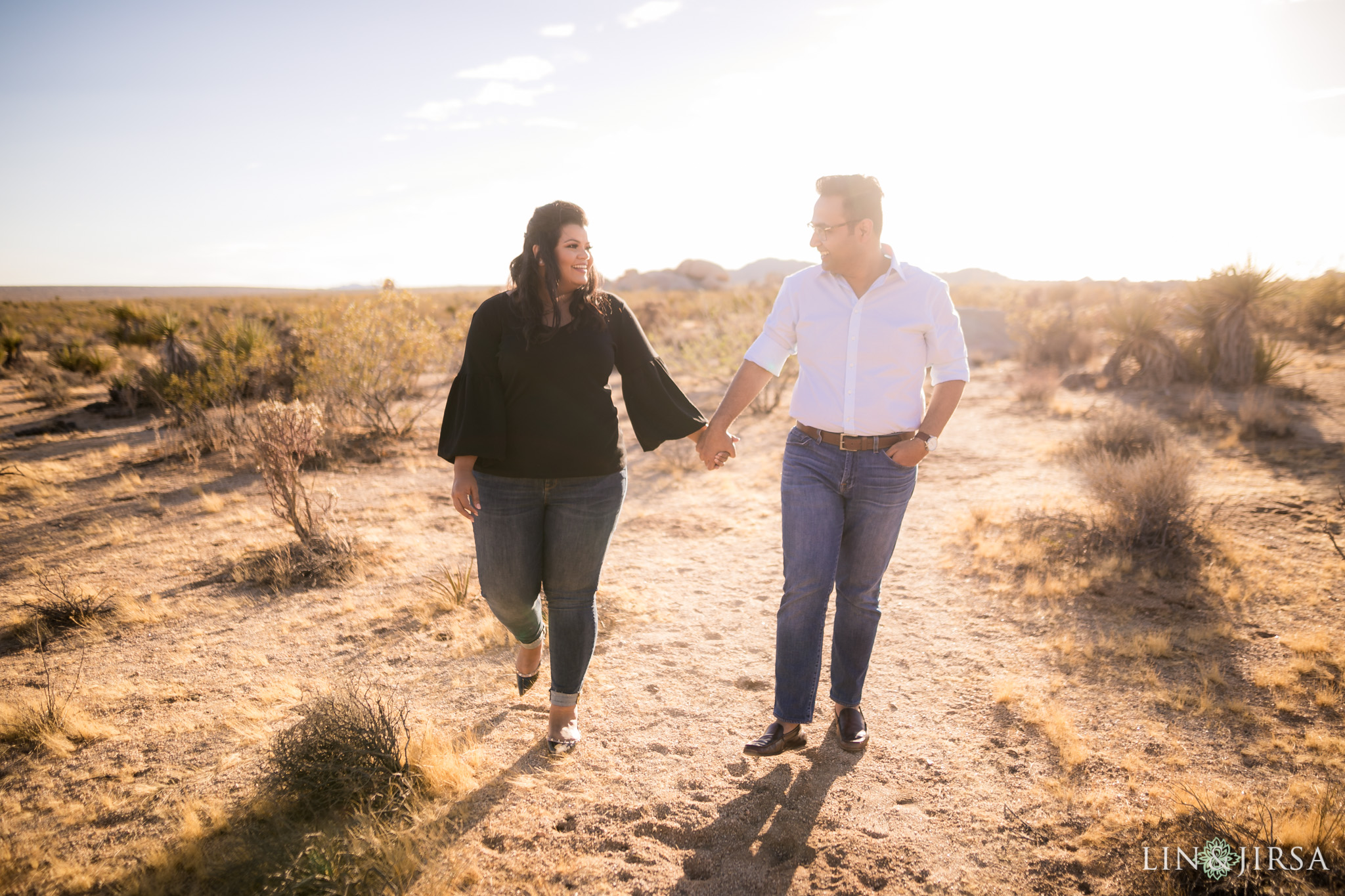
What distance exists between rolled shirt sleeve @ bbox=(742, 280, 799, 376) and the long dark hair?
2.05 ft

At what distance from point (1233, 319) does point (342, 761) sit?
12.4 meters

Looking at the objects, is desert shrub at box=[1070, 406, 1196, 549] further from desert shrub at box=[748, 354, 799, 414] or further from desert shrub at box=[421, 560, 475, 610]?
desert shrub at box=[748, 354, 799, 414]

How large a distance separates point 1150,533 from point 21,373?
17.9 meters

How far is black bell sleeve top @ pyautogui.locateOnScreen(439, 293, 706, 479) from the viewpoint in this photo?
2.30 metres

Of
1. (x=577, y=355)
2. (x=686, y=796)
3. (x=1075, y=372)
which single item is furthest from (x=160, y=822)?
(x=1075, y=372)

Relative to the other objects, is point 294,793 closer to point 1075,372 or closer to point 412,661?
point 412,661

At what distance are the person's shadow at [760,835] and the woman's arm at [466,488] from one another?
4.25 feet

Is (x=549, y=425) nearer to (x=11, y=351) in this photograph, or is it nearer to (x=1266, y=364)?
(x=1266, y=364)

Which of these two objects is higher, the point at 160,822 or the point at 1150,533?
the point at 1150,533

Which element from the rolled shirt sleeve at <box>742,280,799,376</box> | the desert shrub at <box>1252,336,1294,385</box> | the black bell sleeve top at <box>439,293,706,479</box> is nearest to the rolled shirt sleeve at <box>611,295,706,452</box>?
the black bell sleeve top at <box>439,293,706,479</box>

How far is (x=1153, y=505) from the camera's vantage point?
15.2 feet

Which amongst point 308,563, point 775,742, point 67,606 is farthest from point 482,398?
point 67,606

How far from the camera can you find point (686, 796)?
254 centimetres

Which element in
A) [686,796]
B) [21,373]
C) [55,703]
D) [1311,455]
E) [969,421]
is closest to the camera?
[686,796]
